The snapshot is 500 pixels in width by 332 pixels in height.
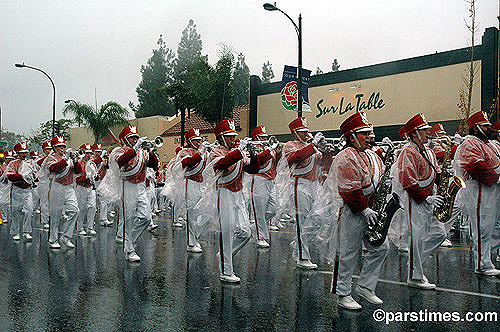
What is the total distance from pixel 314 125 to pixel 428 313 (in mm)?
22121

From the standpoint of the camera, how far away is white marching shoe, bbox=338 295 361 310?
5.63 meters

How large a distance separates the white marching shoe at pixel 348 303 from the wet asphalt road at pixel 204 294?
9 centimetres

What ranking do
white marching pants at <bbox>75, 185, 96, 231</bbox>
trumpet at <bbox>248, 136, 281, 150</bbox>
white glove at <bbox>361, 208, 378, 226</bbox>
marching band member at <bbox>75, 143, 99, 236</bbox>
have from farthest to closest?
white marching pants at <bbox>75, 185, 96, 231</bbox> < marching band member at <bbox>75, 143, 99, 236</bbox> < trumpet at <bbox>248, 136, 281, 150</bbox> < white glove at <bbox>361, 208, 378, 226</bbox>

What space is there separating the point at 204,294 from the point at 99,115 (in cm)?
3130

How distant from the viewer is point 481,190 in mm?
7531

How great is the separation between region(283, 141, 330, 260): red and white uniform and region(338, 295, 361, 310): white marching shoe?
A: 218cm

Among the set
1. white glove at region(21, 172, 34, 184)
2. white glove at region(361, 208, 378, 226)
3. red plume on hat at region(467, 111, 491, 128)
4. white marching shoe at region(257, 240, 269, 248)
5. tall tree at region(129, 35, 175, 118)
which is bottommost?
white marching shoe at region(257, 240, 269, 248)

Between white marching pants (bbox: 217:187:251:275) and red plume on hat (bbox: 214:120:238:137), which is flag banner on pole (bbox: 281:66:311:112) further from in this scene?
white marching pants (bbox: 217:187:251:275)

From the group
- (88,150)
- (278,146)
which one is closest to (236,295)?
(278,146)

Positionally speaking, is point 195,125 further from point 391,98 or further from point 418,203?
point 418,203

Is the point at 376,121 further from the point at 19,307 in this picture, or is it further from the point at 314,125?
the point at 19,307

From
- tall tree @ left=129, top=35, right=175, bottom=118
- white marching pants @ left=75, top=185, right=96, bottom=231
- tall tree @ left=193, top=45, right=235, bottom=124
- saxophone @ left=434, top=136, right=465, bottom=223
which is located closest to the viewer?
saxophone @ left=434, top=136, right=465, bottom=223

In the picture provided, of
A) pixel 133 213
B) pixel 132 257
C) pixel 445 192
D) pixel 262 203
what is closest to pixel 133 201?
pixel 133 213

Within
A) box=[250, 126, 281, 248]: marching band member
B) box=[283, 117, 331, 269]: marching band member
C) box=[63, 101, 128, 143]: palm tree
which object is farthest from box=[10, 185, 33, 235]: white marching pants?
box=[63, 101, 128, 143]: palm tree
